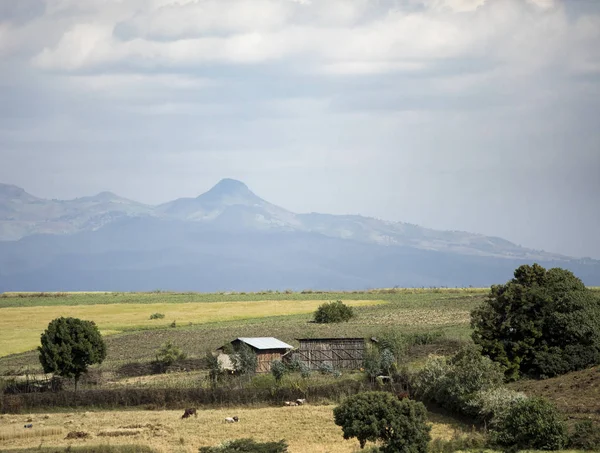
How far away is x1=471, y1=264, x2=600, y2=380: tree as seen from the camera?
5412 centimetres

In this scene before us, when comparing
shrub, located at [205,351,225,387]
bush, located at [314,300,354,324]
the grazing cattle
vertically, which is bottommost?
the grazing cattle

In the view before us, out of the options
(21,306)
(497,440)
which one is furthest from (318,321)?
(497,440)

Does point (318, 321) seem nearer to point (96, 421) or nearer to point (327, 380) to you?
point (327, 380)

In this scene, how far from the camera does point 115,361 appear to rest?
66062 mm

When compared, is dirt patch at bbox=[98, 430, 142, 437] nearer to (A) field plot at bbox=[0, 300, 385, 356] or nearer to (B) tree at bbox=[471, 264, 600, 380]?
(B) tree at bbox=[471, 264, 600, 380]

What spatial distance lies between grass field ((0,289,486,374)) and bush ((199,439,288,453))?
28.2 meters

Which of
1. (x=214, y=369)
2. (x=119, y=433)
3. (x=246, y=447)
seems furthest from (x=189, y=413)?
(x=214, y=369)

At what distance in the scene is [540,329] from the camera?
55906 millimetres

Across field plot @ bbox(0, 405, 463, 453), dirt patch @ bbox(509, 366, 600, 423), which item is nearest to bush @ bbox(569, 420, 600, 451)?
dirt patch @ bbox(509, 366, 600, 423)

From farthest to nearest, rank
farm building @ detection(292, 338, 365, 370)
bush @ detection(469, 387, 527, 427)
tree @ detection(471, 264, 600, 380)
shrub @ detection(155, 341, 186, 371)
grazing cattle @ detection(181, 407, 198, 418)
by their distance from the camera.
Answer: shrub @ detection(155, 341, 186, 371) < farm building @ detection(292, 338, 365, 370) < tree @ detection(471, 264, 600, 380) < grazing cattle @ detection(181, 407, 198, 418) < bush @ detection(469, 387, 527, 427)

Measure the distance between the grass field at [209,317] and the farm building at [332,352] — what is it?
30.4 ft

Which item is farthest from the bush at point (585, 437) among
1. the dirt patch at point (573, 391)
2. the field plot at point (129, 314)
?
the field plot at point (129, 314)

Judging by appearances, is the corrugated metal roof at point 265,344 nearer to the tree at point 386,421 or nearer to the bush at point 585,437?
the tree at point 386,421

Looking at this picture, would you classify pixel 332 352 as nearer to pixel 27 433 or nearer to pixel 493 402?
pixel 493 402
